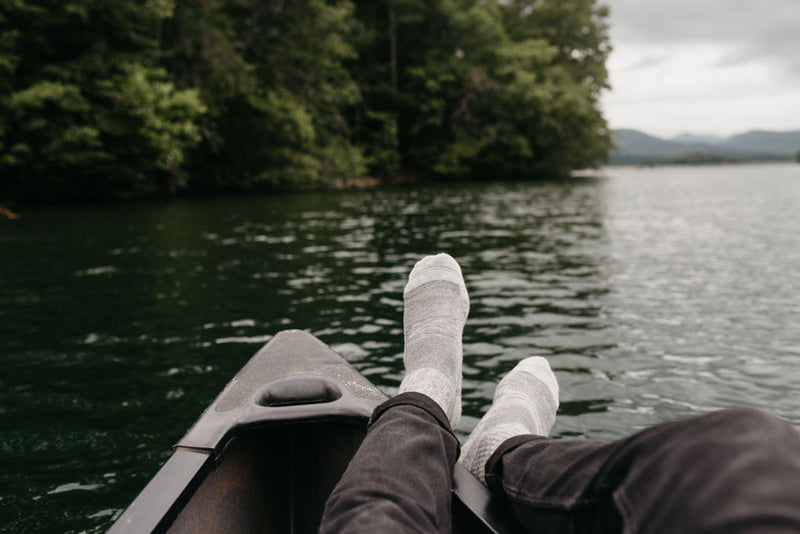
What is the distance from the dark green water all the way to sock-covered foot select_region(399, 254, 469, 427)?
3.18ft

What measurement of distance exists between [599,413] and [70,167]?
67.0ft

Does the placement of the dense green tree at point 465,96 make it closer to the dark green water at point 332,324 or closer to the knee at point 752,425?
the dark green water at point 332,324

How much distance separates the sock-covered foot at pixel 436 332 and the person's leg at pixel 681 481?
643mm

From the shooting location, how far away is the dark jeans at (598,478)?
2.65 ft

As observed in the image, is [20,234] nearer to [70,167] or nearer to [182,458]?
[70,167]

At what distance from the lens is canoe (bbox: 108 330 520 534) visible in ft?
5.90

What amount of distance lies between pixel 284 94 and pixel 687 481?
1040 inches

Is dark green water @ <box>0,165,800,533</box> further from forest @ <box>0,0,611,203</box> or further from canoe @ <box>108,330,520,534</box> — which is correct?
forest @ <box>0,0,611,203</box>

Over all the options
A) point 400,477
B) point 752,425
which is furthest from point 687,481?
point 400,477

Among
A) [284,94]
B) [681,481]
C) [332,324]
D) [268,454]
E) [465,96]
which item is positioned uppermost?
[465,96]

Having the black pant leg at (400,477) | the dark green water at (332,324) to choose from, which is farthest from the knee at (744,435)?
the dark green water at (332,324)

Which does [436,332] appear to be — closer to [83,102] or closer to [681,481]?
[681,481]

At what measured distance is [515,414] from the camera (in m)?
2.17

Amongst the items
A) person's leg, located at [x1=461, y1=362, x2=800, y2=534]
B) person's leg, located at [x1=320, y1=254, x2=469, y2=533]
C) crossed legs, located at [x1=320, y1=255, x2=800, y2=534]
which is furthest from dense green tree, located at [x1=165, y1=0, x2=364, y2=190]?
person's leg, located at [x1=461, y1=362, x2=800, y2=534]
